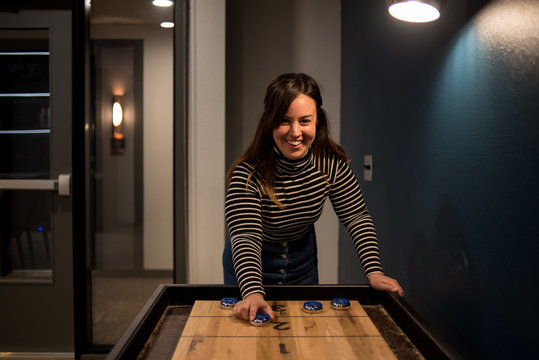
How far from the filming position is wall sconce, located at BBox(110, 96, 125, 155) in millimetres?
4289

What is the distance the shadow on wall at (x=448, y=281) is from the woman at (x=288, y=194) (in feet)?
0.50

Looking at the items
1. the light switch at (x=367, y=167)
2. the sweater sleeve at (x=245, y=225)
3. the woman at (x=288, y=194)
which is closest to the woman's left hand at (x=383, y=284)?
the woman at (x=288, y=194)

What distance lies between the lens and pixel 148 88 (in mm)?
4277

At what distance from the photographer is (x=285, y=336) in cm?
111

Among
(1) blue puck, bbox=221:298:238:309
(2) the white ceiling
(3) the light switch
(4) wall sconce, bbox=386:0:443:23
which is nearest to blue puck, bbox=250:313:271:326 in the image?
(1) blue puck, bbox=221:298:238:309

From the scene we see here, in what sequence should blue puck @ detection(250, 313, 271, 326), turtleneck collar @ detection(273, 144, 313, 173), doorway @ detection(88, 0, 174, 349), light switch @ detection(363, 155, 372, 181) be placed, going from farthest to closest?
doorway @ detection(88, 0, 174, 349) < light switch @ detection(363, 155, 372, 181) < turtleneck collar @ detection(273, 144, 313, 173) < blue puck @ detection(250, 313, 271, 326)

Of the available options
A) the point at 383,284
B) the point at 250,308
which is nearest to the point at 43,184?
the point at 250,308

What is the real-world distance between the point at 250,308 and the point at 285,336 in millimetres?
126

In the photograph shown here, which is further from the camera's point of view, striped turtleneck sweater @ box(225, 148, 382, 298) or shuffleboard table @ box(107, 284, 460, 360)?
striped turtleneck sweater @ box(225, 148, 382, 298)

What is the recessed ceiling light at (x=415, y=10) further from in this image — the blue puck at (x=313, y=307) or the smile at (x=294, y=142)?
the blue puck at (x=313, y=307)

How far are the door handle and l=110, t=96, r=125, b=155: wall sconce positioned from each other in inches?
64.1

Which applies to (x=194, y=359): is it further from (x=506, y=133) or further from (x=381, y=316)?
(x=506, y=133)

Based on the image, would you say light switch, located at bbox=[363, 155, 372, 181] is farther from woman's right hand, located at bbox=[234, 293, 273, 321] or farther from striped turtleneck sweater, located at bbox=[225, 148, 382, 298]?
woman's right hand, located at bbox=[234, 293, 273, 321]

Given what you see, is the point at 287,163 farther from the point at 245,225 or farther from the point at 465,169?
the point at 465,169
